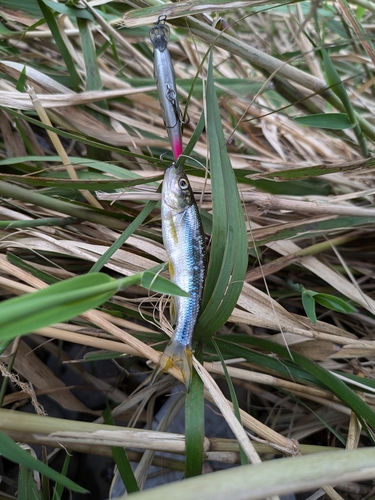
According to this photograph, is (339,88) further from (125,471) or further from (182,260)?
(125,471)

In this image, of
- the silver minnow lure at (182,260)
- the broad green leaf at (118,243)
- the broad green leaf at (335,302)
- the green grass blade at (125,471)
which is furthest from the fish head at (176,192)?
the green grass blade at (125,471)

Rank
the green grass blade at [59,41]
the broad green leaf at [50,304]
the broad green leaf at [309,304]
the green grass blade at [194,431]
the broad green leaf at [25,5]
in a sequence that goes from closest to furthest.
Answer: the broad green leaf at [50,304], the green grass blade at [194,431], the broad green leaf at [309,304], the green grass blade at [59,41], the broad green leaf at [25,5]

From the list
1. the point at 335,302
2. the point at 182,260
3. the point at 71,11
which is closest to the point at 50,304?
the point at 182,260

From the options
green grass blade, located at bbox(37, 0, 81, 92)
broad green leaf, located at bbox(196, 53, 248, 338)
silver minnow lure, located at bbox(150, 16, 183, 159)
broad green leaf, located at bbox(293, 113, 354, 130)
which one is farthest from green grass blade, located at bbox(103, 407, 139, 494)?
green grass blade, located at bbox(37, 0, 81, 92)

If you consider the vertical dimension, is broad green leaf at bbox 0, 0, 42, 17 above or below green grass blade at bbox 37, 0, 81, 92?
above

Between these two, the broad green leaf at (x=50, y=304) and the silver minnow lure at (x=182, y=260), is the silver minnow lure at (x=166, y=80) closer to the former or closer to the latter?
the silver minnow lure at (x=182, y=260)

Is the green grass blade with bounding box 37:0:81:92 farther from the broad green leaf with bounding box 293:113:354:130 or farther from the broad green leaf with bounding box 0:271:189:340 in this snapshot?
the broad green leaf with bounding box 0:271:189:340

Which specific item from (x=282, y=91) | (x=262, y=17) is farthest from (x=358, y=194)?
(x=262, y=17)

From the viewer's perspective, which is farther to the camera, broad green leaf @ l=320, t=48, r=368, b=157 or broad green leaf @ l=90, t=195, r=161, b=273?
broad green leaf @ l=320, t=48, r=368, b=157
